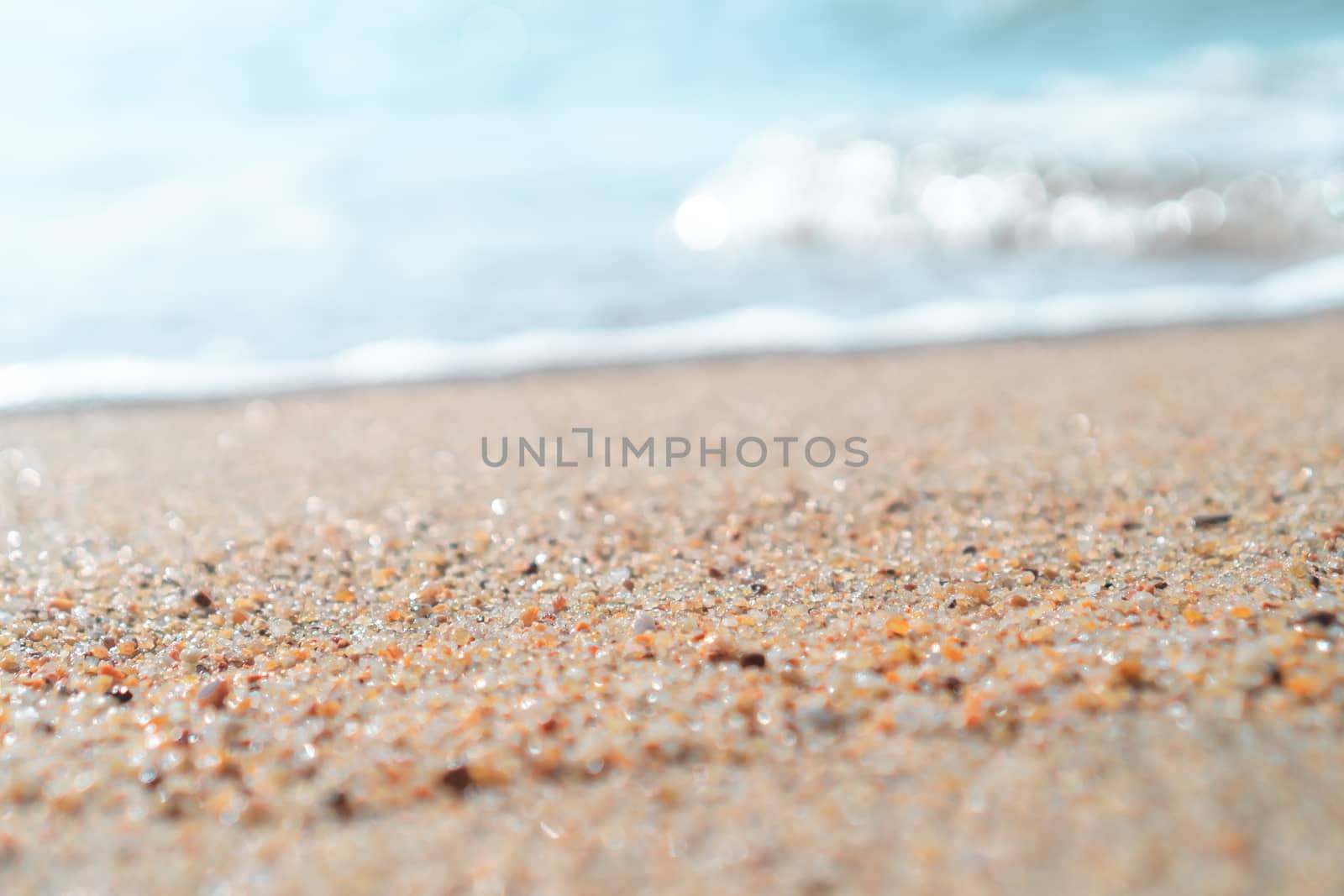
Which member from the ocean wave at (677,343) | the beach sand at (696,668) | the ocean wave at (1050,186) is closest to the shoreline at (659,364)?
the ocean wave at (677,343)

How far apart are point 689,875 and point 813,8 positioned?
39.7 feet

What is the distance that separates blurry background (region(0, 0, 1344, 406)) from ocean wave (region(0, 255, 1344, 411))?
2 centimetres

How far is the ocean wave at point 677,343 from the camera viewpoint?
351 cm

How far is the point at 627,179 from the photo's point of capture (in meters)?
7.22

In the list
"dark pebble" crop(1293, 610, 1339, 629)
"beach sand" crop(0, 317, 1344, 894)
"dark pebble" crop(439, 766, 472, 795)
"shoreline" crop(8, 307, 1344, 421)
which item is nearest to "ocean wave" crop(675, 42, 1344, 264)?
"shoreline" crop(8, 307, 1344, 421)

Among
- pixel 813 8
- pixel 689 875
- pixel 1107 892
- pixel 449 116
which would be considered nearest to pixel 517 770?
pixel 689 875

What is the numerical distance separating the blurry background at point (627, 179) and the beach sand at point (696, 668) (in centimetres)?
173

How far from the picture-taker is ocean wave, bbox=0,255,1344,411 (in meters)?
3.51

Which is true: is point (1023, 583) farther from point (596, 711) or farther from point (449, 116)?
point (449, 116)

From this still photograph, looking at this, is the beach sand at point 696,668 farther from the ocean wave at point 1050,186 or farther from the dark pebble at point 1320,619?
the ocean wave at point 1050,186

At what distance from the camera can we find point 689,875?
37.3 inches

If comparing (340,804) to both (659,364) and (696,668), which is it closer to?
(696,668)

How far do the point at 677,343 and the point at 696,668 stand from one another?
2787 mm

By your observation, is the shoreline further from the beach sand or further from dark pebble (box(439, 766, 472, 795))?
dark pebble (box(439, 766, 472, 795))
